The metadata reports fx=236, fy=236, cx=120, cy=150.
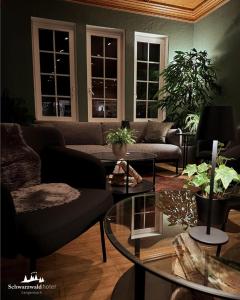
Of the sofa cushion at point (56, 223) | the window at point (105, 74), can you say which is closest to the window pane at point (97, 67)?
the window at point (105, 74)

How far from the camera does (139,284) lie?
36.1 inches

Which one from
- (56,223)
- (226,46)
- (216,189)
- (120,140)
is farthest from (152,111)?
(56,223)

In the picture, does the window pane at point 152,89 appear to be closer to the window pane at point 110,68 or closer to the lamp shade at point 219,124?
the window pane at point 110,68

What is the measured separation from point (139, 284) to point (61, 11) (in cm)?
403

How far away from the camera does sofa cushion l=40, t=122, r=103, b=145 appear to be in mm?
3494

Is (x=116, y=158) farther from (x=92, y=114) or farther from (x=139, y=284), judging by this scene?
(x=92, y=114)

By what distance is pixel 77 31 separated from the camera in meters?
3.85

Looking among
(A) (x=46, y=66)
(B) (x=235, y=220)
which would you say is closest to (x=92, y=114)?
(A) (x=46, y=66)

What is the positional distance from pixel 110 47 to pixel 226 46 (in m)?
1.93

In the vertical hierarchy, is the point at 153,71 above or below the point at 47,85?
above

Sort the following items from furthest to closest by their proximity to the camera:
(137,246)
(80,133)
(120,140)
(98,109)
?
(98,109) < (80,133) < (120,140) < (137,246)

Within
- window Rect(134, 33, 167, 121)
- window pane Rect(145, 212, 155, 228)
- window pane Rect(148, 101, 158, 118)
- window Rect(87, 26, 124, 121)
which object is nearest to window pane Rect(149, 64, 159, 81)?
window Rect(134, 33, 167, 121)

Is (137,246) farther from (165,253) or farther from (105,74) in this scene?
(105,74)

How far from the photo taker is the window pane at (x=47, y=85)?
12.9 feet
